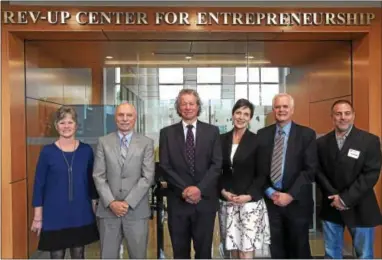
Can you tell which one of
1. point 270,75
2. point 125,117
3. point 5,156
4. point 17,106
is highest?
point 270,75

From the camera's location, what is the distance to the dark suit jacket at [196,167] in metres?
3.22

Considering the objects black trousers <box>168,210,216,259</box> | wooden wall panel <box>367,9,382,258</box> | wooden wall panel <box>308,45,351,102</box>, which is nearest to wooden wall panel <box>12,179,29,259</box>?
black trousers <box>168,210,216,259</box>

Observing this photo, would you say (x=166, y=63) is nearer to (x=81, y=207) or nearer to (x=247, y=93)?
(x=247, y=93)

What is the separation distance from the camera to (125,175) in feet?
10.6

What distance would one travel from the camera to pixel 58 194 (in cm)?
326

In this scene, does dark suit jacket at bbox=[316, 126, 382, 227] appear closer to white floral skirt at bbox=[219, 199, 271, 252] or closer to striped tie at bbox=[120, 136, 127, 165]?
white floral skirt at bbox=[219, 199, 271, 252]

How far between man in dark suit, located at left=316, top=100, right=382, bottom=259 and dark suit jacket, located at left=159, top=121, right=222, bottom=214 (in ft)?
3.04

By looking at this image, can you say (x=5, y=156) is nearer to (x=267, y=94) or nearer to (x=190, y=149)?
(x=190, y=149)

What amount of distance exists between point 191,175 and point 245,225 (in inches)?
23.3

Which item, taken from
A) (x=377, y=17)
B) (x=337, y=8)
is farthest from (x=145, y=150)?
(x=377, y=17)

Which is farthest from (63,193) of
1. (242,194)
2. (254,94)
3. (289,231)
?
(254,94)

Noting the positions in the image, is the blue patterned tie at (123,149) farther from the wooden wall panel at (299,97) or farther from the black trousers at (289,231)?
the wooden wall panel at (299,97)

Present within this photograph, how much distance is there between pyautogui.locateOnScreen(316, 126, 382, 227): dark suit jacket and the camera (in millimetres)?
3279

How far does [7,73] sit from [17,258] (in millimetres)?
2029
